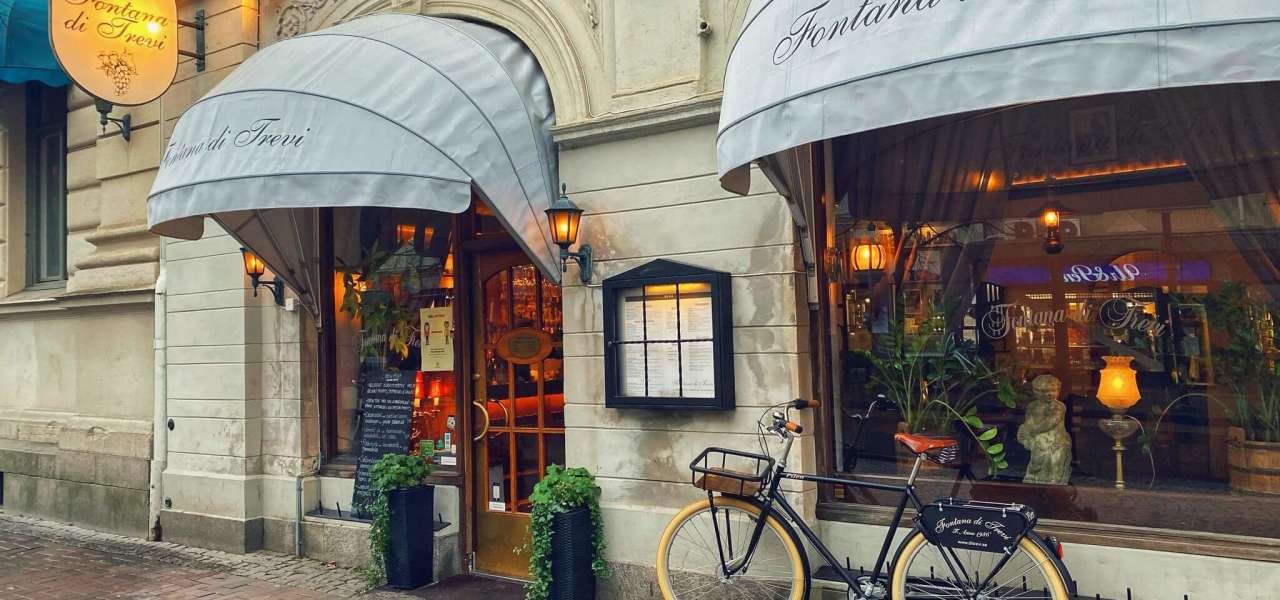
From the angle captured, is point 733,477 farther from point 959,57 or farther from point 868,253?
point 959,57

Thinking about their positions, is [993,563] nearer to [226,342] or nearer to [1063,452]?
[1063,452]

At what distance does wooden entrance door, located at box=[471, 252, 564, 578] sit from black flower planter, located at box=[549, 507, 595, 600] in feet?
3.66

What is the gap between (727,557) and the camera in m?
5.41

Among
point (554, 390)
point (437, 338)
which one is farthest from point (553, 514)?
point (437, 338)

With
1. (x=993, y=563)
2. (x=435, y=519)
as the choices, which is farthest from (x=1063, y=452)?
(x=435, y=519)

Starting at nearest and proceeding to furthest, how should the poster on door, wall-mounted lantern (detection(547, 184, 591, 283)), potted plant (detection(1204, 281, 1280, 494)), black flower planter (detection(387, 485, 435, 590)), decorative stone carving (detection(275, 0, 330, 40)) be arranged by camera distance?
potted plant (detection(1204, 281, 1280, 494)) → wall-mounted lantern (detection(547, 184, 591, 283)) → black flower planter (detection(387, 485, 435, 590)) → the poster on door → decorative stone carving (detection(275, 0, 330, 40))

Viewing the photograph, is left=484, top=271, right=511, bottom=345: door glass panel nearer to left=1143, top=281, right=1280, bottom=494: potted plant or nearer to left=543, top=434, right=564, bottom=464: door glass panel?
left=543, top=434, right=564, bottom=464: door glass panel

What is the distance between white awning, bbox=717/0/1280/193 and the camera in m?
3.23

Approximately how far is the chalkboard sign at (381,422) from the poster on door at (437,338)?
0.26 m

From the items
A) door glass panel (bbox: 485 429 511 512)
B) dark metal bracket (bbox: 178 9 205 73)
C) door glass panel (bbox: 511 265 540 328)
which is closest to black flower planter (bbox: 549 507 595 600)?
door glass panel (bbox: 485 429 511 512)

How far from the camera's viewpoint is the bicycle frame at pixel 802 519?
193 inches

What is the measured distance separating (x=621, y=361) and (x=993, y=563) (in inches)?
102

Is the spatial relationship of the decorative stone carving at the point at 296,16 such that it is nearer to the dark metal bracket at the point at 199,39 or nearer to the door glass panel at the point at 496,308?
the dark metal bracket at the point at 199,39

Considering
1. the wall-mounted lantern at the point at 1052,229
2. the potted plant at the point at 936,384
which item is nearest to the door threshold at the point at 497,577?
the potted plant at the point at 936,384
